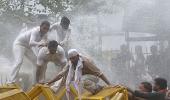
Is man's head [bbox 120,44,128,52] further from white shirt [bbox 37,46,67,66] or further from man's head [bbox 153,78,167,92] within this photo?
man's head [bbox 153,78,167,92]

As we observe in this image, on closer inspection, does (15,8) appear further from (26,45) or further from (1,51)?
(26,45)

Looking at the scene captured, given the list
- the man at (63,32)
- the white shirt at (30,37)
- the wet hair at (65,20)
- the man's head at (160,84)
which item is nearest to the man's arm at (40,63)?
the white shirt at (30,37)

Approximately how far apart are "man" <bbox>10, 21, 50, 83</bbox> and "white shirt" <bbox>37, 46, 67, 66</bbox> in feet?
0.85

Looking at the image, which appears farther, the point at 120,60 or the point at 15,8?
the point at 15,8

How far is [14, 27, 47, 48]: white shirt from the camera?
9953mm

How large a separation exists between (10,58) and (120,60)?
3604 mm

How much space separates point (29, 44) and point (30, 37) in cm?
19

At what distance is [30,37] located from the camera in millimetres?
10320

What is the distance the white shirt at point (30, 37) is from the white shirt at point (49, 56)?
17.8 inches

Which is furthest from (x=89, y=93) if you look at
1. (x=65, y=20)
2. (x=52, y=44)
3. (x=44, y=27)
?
(x=65, y=20)

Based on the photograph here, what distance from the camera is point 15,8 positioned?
1691 centimetres

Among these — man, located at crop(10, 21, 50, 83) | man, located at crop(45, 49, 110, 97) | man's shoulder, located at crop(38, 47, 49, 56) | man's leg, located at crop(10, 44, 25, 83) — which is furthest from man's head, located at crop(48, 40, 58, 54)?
man's leg, located at crop(10, 44, 25, 83)

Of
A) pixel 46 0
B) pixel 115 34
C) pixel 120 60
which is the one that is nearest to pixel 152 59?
pixel 120 60

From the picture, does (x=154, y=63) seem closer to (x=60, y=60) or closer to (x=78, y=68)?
(x=60, y=60)
